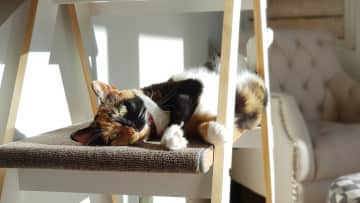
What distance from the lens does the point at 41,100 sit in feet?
3.27

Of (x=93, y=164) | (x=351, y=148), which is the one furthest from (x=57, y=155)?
(x=351, y=148)

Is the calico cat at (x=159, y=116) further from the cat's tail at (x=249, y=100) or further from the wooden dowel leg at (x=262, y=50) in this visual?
the wooden dowel leg at (x=262, y=50)

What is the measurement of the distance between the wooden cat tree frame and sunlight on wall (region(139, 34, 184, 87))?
0.39m

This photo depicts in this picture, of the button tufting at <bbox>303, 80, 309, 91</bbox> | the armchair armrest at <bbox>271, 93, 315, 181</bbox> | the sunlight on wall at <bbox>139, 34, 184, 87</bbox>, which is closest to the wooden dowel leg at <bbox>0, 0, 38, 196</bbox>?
the sunlight on wall at <bbox>139, 34, 184, 87</bbox>

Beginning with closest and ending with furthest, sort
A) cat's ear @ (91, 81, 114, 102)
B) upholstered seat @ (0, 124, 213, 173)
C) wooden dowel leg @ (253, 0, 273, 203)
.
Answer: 1. upholstered seat @ (0, 124, 213, 173)
2. cat's ear @ (91, 81, 114, 102)
3. wooden dowel leg @ (253, 0, 273, 203)

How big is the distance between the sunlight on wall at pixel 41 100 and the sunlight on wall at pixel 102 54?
177 millimetres

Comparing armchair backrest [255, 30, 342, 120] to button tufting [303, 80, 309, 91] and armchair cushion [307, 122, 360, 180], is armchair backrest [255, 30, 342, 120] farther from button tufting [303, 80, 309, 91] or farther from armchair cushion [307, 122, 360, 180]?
armchair cushion [307, 122, 360, 180]

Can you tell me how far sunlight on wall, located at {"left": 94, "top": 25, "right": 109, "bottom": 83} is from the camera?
1.23m

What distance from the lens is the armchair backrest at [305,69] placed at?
2117 mm

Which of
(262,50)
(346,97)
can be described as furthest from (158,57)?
(346,97)

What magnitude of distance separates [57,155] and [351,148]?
127cm

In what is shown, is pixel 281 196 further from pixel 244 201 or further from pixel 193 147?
pixel 193 147

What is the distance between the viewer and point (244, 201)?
2.19m

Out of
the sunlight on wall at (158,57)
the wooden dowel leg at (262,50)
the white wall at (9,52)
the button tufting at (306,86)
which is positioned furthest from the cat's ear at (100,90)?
the button tufting at (306,86)
